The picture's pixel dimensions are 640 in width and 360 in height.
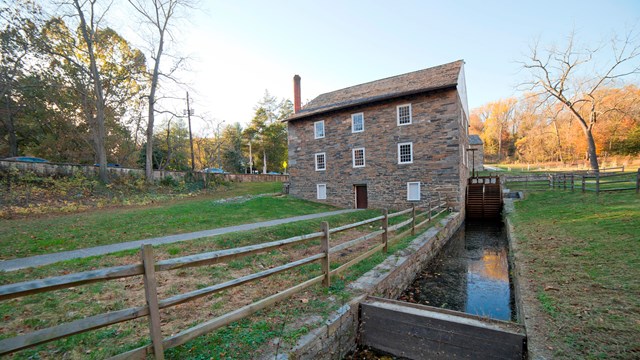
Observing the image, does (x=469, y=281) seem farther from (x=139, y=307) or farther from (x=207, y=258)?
(x=139, y=307)

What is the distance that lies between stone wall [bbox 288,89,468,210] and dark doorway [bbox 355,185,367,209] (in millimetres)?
406

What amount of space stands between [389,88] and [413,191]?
717cm

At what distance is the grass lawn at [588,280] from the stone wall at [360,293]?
2340 millimetres

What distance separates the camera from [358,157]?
59.6ft

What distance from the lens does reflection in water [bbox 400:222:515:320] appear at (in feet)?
19.1

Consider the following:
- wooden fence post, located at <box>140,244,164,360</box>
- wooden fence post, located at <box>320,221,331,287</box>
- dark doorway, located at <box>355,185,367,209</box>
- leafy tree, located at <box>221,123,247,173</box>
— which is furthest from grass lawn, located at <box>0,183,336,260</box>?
leafy tree, located at <box>221,123,247,173</box>

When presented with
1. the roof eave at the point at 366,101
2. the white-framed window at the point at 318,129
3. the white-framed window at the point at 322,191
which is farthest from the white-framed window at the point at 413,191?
the white-framed window at the point at 318,129

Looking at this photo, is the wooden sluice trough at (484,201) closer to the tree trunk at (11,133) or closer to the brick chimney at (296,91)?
the brick chimney at (296,91)

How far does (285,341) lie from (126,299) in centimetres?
293

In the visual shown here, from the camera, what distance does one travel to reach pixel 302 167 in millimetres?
20875

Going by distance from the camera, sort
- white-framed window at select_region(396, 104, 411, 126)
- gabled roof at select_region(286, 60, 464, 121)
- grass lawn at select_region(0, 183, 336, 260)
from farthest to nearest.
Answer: white-framed window at select_region(396, 104, 411, 126) < gabled roof at select_region(286, 60, 464, 121) < grass lawn at select_region(0, 183, 336, 260)

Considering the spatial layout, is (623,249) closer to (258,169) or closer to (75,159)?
(75,159)

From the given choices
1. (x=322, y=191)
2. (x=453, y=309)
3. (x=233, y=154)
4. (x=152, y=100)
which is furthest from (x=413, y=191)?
(x=233, y=154)

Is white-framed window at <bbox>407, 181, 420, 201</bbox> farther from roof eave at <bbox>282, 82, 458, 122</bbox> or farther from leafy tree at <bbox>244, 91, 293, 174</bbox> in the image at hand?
leafy tree at <bbox>244, 91, 293, 174</bbox>
